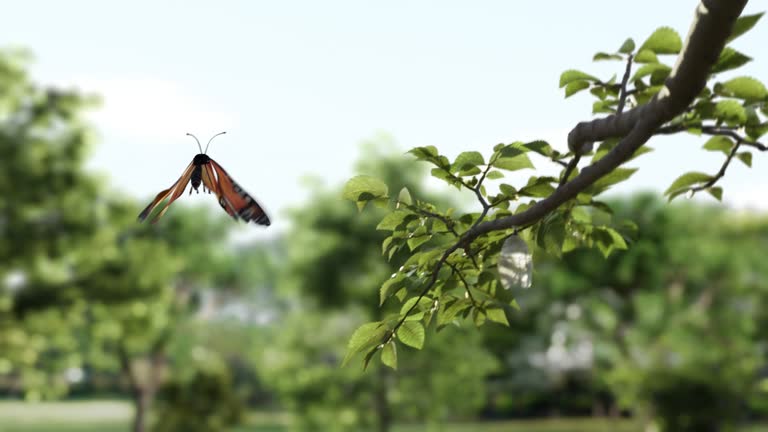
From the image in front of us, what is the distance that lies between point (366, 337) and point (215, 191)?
52 cm

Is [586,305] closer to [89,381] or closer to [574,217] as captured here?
[574,217]

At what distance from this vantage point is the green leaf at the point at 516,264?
1661 mm

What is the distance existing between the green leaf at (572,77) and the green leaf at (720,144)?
43 centimetres

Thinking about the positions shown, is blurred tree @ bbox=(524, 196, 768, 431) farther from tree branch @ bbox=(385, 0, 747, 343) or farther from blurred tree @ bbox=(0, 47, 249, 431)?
tree branch @ bbox=(385, 0, 747, 343)

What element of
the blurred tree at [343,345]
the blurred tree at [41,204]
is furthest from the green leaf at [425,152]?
the blurred tree at [343,345]

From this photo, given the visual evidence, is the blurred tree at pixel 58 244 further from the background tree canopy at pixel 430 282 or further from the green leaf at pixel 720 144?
the green leaf at pixel 720 144

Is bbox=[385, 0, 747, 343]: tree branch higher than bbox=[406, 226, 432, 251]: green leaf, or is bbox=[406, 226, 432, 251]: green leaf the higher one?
bbox=[385, 0, 747, 343]: tree branch

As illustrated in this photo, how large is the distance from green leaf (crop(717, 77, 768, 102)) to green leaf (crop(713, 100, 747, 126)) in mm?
20

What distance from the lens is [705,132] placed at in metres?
2.07

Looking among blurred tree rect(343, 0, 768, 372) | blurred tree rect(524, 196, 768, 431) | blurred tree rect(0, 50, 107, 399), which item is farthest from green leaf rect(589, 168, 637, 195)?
blurred tree rect(524, 196, 768, 431)

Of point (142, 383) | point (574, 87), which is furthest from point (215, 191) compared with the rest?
point (142, 383)

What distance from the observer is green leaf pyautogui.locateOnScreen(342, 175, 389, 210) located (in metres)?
1.82

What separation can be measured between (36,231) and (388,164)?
6199 millimetres

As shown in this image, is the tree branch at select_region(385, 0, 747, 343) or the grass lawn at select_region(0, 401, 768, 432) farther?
the grass lawn at select_region(0, 401, 768, 432)
